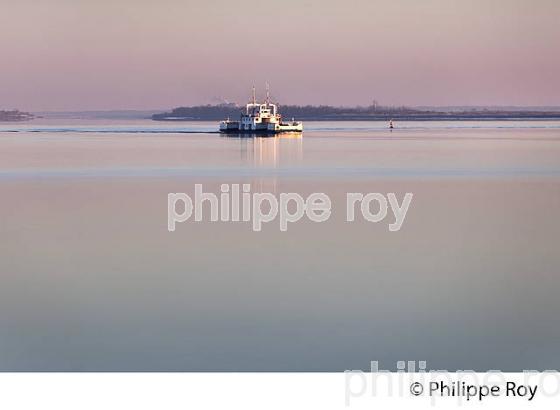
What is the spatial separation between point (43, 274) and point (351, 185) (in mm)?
6754

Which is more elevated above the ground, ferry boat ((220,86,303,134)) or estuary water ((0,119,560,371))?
estuary water ((0,119,560,371))

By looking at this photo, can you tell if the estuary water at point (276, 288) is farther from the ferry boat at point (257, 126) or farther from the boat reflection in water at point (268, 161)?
the ferry boat at point (257, 126)

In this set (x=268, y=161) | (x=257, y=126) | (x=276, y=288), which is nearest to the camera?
(x=276, y=288)

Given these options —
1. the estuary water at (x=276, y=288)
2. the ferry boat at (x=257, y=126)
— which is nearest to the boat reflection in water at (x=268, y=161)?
the estuary water at (x=276, y=288)

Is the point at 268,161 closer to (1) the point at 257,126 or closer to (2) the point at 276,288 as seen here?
(2) the point at 276,288

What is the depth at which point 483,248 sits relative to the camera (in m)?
7.66

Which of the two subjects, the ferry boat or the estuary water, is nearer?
the estuary water

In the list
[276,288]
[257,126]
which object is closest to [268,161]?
[276,288]

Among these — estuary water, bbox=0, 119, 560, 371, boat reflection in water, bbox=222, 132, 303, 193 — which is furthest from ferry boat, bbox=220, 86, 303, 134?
estuary water, bbox=0, 119, 560, 371

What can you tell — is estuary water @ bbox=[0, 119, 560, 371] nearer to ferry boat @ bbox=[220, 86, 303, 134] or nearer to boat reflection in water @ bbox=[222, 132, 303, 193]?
boat reflection in water @ bbox=[222, 132, 303, 193]

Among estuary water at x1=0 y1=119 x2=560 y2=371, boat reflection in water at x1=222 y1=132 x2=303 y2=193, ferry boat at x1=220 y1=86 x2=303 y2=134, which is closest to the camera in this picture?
estuary water at x1=0 y1=119 x2=560 y2=371

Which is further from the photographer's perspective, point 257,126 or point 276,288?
point 257,126
